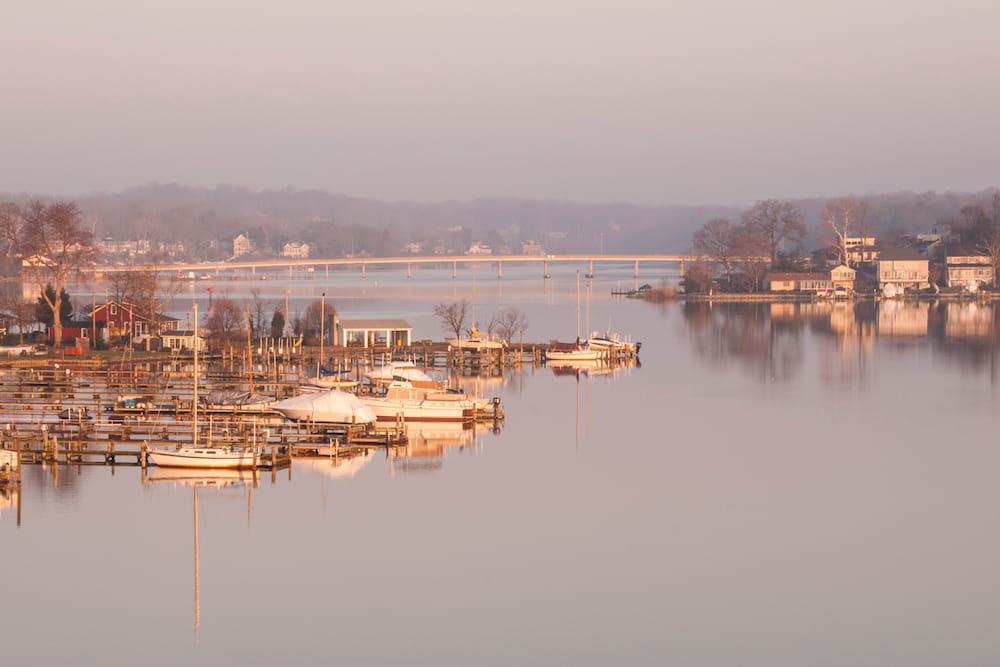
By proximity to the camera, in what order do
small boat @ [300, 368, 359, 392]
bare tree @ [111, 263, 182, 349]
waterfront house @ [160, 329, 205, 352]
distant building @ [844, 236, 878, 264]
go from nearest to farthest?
small boat @ [300, 368, 359, 392] < waterfront house @ [160, 329, 205, 352] < bare tree @ [111, 263, 182, 349] < distant building @ [844, 236, 878, 264]

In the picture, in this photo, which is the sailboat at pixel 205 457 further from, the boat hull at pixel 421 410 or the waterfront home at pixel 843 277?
the waterfront home at pixel 843 277

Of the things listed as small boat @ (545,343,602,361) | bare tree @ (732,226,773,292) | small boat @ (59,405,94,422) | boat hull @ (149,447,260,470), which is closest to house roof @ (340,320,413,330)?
small boat @ (545,343,602,361)

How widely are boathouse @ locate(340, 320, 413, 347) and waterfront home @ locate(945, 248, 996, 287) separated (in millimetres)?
52581

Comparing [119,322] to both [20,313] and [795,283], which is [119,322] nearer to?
[20,313]

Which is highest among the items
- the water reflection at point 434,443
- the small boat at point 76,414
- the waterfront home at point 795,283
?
the waterfront home at point 795,283

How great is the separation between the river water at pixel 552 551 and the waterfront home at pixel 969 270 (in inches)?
2268

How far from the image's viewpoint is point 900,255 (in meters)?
83.8

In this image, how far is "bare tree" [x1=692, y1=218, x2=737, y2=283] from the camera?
272ft

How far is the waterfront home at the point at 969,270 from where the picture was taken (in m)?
83.2

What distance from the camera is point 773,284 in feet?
268

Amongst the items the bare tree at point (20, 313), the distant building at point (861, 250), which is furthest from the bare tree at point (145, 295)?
the distant building at point (861, 250)

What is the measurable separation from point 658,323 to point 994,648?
Result: 4664 centimetres

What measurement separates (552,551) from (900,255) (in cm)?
7208

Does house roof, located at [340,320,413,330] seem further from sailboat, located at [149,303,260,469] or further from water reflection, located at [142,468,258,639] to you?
water reflection, located at [142,468,258,639]
